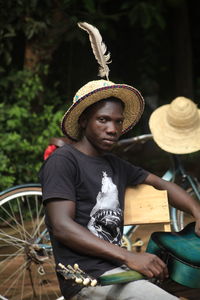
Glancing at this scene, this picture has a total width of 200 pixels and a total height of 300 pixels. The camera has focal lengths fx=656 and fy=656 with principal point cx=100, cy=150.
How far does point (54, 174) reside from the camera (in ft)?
9.34

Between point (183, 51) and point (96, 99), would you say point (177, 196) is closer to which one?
point (96, 99)

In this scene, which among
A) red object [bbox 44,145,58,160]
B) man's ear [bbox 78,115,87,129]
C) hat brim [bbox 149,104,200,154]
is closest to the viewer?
man's ear [bbox 78,115,87,129]

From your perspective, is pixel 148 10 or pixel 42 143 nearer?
pixel 42 143

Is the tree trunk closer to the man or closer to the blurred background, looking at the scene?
the blurred background

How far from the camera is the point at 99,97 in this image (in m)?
2.99

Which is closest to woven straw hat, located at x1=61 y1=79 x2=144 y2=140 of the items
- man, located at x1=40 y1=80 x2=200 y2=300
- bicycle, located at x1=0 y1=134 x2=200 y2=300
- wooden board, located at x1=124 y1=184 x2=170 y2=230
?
man, located at x1=40 y1=80 x2=200 y2=300

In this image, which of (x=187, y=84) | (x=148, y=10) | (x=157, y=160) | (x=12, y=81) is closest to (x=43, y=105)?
(x=12, y=81)

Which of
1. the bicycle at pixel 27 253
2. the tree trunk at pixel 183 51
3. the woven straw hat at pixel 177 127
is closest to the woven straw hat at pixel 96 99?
the bicycle at pixel 27 253

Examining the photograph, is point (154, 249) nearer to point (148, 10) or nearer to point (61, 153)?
point (61, 153)

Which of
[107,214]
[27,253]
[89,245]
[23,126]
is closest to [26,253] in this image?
[27,253]

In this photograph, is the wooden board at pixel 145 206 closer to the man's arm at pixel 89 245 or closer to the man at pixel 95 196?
the man at pixel 95 196

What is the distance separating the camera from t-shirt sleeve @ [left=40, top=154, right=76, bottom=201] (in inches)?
110

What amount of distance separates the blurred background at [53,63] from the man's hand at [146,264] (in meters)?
3.55

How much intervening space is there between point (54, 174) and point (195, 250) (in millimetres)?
759
